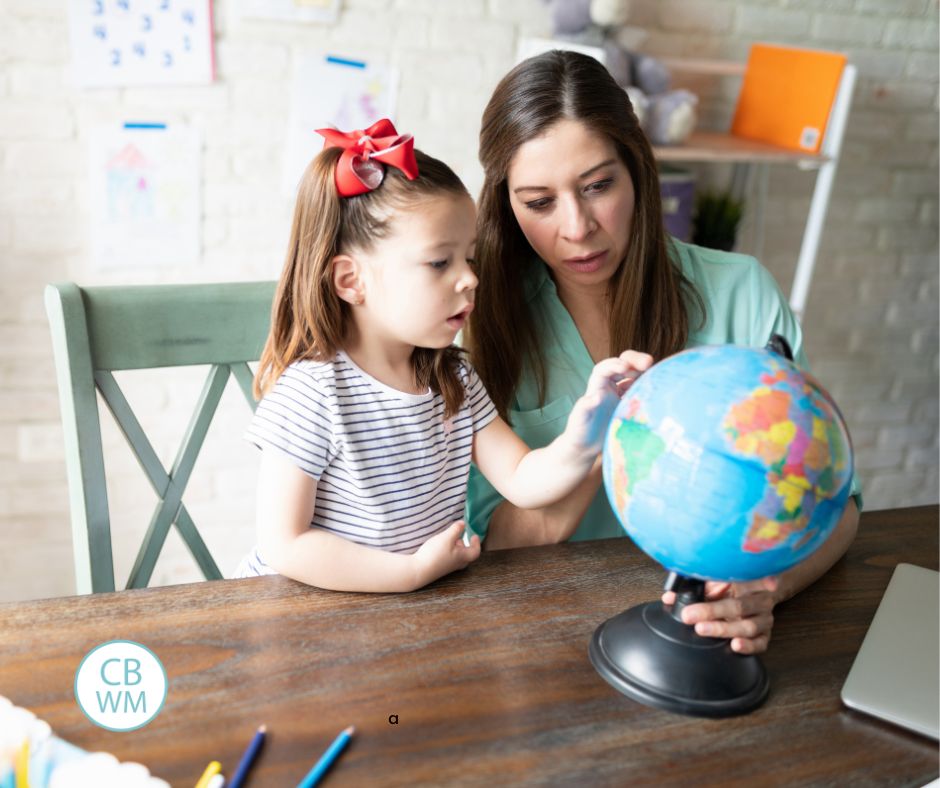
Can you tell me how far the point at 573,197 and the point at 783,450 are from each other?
2.05 feet

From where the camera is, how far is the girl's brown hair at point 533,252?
1322 mm

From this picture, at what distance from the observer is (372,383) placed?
1.17 metres

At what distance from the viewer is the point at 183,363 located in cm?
132

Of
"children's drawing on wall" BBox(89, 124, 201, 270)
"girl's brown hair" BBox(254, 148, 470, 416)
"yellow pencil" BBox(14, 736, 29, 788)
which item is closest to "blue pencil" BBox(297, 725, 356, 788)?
"yellow pencil" BBox(14, 736, 29, 788)

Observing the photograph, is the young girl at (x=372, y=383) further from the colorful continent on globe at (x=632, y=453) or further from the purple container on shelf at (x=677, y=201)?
the purple container on shelf at (x=677, y=201)

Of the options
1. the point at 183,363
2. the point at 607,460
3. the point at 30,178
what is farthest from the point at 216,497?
the point at 607,460

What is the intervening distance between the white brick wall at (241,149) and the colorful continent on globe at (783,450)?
5.71ft

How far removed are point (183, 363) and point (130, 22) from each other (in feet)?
3.71

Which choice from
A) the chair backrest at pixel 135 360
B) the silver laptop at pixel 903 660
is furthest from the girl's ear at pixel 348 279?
the silver laptop at pixel 903 660

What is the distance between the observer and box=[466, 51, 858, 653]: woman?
1316 millimetres

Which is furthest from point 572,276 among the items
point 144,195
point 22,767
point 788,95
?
point 788,95

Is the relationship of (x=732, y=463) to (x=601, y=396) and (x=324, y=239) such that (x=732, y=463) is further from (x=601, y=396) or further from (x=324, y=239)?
(x=324, y=239)

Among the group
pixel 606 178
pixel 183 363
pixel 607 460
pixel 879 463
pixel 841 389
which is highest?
pixel 606 178

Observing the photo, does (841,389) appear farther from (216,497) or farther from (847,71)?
(216,497)
